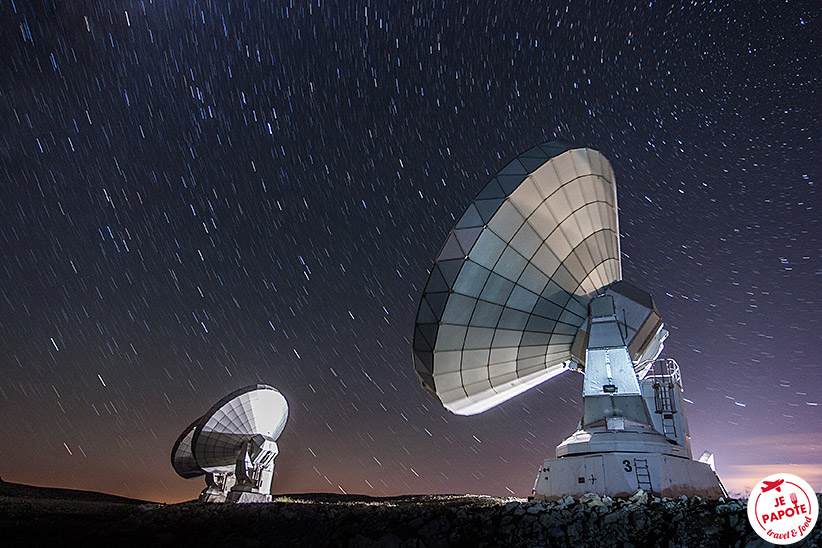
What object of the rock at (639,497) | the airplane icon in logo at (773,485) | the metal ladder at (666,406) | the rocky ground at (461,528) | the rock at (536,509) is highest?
the metal ladder at (666,406)

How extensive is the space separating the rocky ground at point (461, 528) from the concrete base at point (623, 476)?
382 millimetres

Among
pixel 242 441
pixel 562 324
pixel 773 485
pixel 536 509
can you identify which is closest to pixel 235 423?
pixel 242 441

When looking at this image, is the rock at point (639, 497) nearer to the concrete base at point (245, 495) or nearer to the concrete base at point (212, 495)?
the concrete base at point (245, 495)

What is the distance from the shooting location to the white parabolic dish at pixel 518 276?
39.4ft

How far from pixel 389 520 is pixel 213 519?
6462 mm

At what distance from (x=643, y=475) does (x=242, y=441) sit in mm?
23321

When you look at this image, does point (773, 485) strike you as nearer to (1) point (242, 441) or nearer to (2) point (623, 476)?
(2) point (623, 476)

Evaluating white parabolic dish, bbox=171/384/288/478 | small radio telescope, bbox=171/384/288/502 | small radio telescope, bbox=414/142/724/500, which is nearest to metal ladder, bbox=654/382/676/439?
small radio telescope, bbox=414/142/724/500

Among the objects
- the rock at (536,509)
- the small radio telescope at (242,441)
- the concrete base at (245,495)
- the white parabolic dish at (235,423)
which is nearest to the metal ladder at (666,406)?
the rock at (536,509)

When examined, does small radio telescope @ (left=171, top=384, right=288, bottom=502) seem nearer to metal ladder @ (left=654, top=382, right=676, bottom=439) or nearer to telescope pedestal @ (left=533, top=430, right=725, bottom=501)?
telescope pedestal @ (left=533, top=430, right=725, bottom=501)

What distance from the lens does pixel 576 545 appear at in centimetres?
934

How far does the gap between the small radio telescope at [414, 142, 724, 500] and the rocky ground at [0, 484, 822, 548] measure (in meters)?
1.15

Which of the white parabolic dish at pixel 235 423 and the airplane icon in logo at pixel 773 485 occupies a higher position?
the white parabolic dish at pixel 235 423

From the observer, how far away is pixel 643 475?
1112 cm
